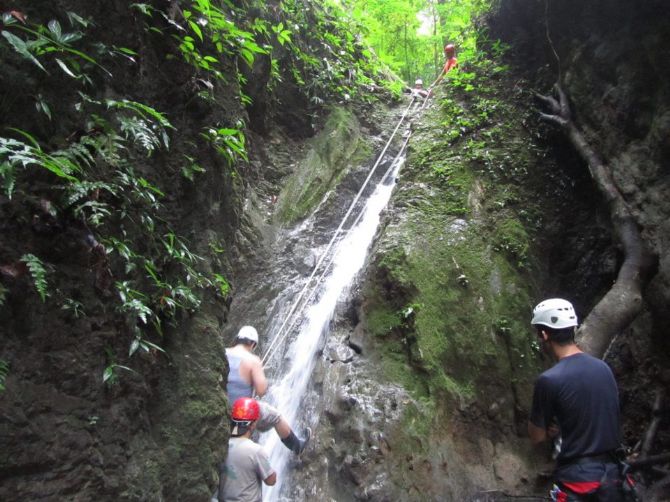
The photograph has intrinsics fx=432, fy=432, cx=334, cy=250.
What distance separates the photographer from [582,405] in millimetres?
2840

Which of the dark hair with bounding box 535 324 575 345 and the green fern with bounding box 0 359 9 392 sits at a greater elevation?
the green fern with bounding box 0 359 9 392

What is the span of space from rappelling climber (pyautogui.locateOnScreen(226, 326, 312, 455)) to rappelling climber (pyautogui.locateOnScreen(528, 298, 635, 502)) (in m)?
2.78

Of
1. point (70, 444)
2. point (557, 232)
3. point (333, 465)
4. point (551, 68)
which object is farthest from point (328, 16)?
point (70, 444)

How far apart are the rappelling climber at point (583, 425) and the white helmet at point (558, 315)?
0.21 m

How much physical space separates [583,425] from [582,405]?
0.42 feet

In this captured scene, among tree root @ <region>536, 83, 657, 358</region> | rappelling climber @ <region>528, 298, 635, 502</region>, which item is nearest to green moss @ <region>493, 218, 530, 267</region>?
tree root @ <region>536, 83, 657, 358</region>

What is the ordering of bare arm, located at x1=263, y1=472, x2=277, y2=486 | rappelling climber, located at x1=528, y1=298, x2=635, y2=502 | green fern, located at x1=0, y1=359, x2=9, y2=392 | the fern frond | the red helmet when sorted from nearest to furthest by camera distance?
green fern, located at x1=0, y1=359, x2=9, y2=392
rappelling climber, located at x1=528, y1=298, x2=635, y2=502
the fern frond
bare arm, located at x1=263, y1=472, x2=277, y2=486
the red helmet

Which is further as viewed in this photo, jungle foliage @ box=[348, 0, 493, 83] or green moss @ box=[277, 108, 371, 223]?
jungle foliage @ box=[348, 0, 493, 83]

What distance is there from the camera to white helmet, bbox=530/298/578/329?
312 centimetres

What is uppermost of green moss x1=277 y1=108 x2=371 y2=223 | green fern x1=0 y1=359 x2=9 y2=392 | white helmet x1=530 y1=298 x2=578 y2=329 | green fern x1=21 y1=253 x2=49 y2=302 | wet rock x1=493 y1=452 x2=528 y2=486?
green fern x1=21 y1=253 x2=49 y2=302

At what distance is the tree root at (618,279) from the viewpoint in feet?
15.0

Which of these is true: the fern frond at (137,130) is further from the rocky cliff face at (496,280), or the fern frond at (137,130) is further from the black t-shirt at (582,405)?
the rocky cliff face at (496,280)

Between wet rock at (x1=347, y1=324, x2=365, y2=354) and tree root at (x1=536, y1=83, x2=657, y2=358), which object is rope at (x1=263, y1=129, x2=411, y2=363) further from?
tree root at (x1=536, y1=83, x2=657, y2=358)

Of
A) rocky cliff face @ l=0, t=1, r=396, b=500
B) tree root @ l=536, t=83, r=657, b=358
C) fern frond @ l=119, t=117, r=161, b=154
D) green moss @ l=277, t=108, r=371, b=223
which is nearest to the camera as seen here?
rocky cliff face @ l=0, t=1, r=396, b=500
